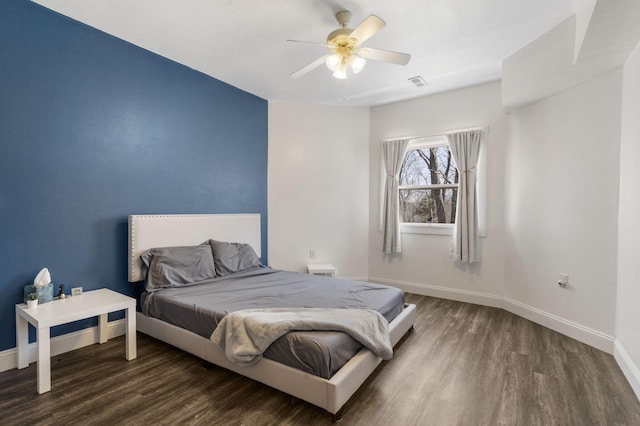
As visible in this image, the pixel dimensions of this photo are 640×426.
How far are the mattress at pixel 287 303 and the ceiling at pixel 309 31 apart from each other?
2400 millimetres

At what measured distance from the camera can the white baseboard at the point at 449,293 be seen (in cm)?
388

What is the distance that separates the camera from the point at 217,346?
218 cm

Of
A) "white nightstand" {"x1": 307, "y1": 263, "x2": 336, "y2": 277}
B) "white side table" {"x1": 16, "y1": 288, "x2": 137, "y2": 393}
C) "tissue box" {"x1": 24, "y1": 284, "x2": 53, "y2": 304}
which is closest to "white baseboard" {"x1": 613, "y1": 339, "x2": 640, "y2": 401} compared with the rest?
"white nightstand" {"x1": 307, "y1": 263, "x2": 336, "y2": 277}

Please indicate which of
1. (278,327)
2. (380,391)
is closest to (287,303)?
(278,327)

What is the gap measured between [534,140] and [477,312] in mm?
2118

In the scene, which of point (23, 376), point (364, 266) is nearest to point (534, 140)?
point (364, 266)

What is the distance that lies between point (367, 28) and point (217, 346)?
256 centimetres

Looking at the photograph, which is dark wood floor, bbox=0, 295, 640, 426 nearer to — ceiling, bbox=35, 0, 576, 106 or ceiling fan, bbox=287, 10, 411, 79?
ceiling fan, bbox=287, 10, 411, 79

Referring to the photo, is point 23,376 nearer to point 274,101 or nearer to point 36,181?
point 36,181

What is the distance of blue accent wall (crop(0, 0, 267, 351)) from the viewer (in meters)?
2.29

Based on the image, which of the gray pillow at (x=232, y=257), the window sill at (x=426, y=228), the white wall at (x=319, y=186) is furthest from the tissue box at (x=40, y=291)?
the window sill at (x=426, y=228)

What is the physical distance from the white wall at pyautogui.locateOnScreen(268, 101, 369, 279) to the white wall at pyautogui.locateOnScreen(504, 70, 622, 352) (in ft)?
6.81

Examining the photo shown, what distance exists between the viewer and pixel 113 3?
2.38m

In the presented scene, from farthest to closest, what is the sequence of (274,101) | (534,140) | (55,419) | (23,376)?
1. (274,101)
2. (534,140)
3. (23,376)
4. (55,419)
